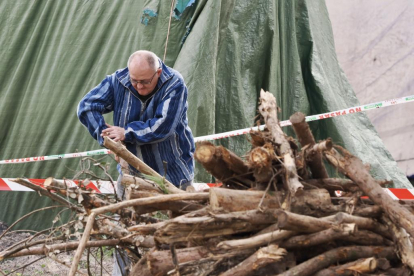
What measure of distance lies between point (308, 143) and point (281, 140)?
0.54 ft

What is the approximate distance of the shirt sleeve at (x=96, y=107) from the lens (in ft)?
15.3

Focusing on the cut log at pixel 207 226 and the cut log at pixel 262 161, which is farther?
the cut log at pixel 262 161

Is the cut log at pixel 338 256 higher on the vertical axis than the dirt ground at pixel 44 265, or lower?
higher

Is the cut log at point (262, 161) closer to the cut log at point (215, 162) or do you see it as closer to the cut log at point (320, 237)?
the cut log at point (215, 162)

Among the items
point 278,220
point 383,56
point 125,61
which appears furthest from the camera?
point 383,56

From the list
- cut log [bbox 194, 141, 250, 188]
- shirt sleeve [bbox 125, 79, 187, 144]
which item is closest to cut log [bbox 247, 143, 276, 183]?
cut log [bbox 194, 141, 250, 188]

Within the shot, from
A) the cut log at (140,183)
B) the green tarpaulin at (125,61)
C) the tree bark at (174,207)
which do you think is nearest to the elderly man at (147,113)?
the cut log at (140,183)

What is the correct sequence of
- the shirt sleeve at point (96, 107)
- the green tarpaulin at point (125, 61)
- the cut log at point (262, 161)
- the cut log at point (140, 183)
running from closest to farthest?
1. the cut log at point (262, 161)
2. the cut log at point (140, 183)
3. the shirt sleeve at point (96, 107)
4. the green tarpaulin at point (125, 61)

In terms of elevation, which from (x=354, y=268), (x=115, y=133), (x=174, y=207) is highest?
(x=115, y=133)

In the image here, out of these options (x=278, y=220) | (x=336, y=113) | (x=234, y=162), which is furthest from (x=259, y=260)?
(x=336, y=113)

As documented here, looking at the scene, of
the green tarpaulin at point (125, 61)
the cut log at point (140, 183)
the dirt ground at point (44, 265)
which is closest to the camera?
the cut log at point (140, 183)

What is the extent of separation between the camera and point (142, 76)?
4.52m

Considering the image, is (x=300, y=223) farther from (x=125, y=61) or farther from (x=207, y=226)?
(x=125, y=61)

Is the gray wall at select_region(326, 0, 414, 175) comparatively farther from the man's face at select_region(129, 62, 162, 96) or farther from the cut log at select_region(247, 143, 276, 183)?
the cut log at select_region(247, 143, 276, 183)
